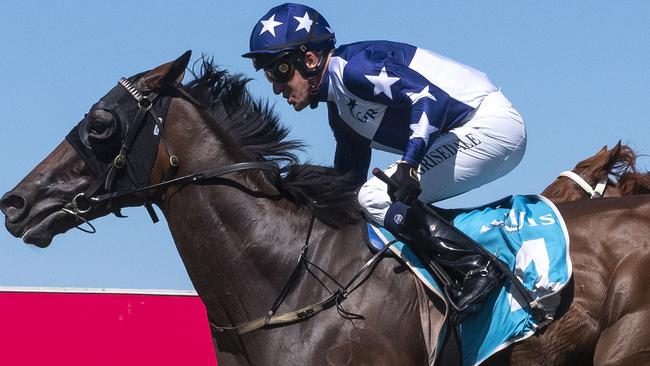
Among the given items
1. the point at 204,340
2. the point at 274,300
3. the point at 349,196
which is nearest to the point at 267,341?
the point at 274,300

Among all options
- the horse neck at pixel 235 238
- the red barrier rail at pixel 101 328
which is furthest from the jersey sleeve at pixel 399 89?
the red barrier rail at pixel 101 328

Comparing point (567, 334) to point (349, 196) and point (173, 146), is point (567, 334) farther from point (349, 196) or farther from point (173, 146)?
point (173, 146)

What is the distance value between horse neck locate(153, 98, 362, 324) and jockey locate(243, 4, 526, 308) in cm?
35

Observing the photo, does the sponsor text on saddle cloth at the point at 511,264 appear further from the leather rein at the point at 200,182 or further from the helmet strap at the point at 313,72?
the helmet strap at the point at 313,72

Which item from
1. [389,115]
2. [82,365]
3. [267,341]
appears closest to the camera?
[267,341]

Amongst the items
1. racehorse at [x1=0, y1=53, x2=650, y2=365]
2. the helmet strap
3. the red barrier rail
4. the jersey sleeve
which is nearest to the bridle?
racehorse at [x1=0, y1=53, x2=650, y2=365]

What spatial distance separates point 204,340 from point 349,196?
119 inches

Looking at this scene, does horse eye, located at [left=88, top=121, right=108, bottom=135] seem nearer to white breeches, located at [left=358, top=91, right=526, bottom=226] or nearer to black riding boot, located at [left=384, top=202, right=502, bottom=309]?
black riding boot, located at [left=384, top=202, right=502, bottom=309]

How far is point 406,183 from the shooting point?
17.7ft

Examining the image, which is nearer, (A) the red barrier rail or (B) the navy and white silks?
(B) the navy and white silks

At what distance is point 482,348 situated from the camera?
18.4 feet

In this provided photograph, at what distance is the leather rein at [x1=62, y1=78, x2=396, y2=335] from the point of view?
5.53m

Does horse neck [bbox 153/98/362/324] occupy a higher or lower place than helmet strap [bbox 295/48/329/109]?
lower

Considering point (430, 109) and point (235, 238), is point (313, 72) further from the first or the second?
point (235, 238)
